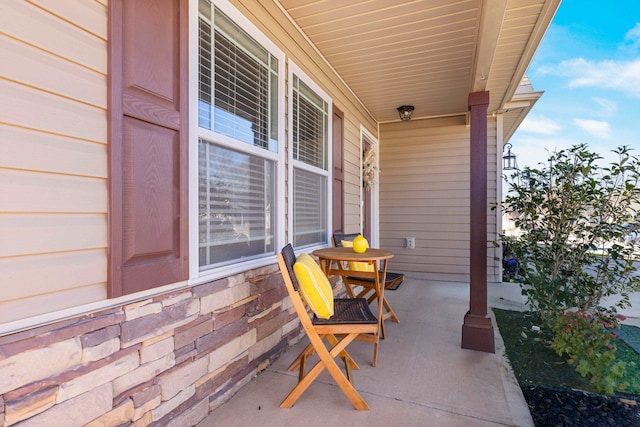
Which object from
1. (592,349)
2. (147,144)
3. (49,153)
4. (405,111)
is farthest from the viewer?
(405,111)

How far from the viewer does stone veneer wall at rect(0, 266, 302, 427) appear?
1.09 meters

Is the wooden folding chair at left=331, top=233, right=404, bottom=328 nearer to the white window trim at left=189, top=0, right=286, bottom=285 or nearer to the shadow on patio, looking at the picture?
the shadow on patio

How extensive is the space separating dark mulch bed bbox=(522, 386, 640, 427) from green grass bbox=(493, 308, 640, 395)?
0.11 metres

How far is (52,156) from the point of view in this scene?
1137mm

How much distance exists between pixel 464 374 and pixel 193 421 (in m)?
1.74

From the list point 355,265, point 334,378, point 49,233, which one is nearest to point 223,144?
point 49,233

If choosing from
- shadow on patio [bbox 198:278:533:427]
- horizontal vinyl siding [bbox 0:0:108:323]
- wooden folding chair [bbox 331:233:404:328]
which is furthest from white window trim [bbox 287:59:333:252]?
horizontal vinyl siding [bbox 0:0:108:323]

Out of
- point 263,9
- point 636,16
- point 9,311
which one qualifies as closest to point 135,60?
point 9,311

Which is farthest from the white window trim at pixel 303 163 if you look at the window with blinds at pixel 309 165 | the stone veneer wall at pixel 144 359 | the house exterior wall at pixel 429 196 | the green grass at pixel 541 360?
the house exterior wall at pixel 429 196

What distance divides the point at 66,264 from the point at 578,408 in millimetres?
2633

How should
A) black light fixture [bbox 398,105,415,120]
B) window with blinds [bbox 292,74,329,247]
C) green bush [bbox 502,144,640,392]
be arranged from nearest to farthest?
green bush [bbox 502,144,640,392]
window with blinds [bbox 292,74,329,247]
black light fixture [bbox 398,105,415,120]

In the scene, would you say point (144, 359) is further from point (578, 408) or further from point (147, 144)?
point (578, 408)

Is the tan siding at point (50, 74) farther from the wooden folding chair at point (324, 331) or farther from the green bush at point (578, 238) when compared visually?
the green bush at point (578, 238)

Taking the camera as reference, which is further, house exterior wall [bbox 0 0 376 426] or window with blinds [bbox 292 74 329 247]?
window with blinds [bbox 292 74 329 247]
